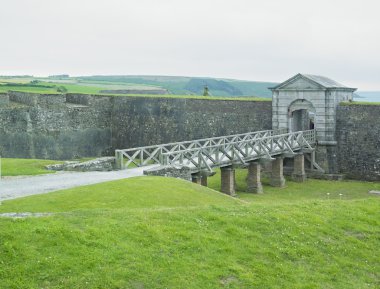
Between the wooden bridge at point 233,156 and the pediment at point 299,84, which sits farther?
the pediment at point 299,84

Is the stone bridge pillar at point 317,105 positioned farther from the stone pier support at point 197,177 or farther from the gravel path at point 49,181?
the gravel path at point 49,181

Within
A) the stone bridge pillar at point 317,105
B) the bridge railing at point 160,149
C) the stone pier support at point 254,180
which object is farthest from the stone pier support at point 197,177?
the stone bridge pillar at point 317,105

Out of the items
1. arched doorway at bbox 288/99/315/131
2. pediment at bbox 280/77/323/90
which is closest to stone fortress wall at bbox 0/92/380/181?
arched doorway at bbox 288/99/315/131

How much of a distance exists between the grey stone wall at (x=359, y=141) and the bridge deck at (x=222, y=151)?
59.3 inches

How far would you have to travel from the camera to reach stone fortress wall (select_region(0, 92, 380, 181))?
93.4 feet

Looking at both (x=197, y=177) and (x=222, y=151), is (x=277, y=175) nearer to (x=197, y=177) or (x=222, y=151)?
(x=222, y=151)

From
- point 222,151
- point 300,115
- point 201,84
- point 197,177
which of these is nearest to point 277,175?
point 222,151

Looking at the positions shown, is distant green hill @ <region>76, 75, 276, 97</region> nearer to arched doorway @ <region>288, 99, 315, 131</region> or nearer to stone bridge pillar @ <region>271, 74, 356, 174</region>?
arched doorway @ <region>288, 99, 315, 131</region>

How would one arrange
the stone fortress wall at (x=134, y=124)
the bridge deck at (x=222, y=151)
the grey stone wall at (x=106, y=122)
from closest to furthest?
1. the bridge deck at (x=222, y=151)
2. the stone fortress wall at (x=134, y=124)
3. the grey stone wall at (x=106, y=122)

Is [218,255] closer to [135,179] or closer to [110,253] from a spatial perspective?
[110,253]

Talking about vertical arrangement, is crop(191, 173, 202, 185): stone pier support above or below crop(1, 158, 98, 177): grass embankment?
below

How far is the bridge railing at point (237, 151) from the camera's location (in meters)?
20.0

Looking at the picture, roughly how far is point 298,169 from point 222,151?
7.37m

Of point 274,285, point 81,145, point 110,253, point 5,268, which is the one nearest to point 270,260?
point 274,285
